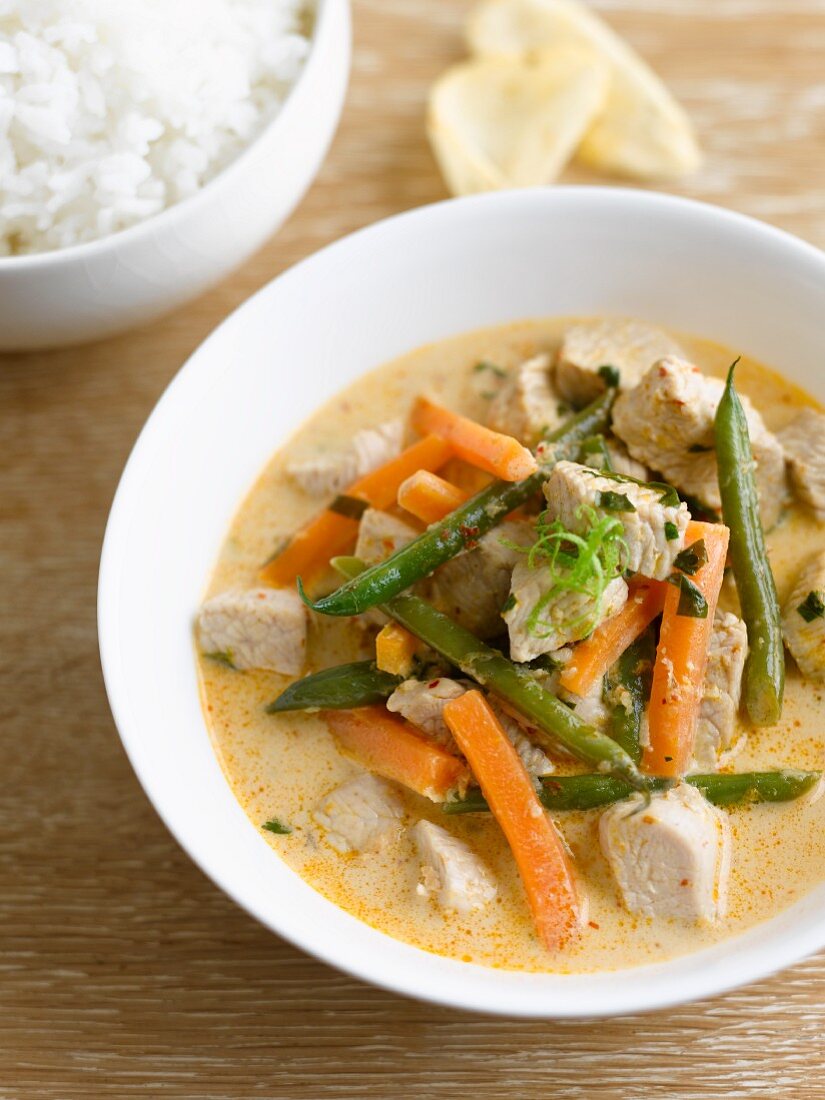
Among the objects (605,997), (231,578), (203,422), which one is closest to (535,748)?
(605,997)

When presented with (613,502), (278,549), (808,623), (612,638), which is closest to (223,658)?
(278,549)

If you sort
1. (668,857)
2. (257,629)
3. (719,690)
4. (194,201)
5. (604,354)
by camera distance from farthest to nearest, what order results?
1. (604,354)
2. (194,201)
3. (257,629)
4. (719,690)
5. (668,857)

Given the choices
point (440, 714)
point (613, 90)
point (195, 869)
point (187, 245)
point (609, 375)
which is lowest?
point (195, 869)

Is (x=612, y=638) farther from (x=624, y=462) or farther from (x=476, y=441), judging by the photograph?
(x=476, y=441)

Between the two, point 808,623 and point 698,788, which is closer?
point 698,788

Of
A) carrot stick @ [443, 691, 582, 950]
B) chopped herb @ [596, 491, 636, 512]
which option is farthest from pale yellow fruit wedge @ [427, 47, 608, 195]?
carrot stick @ [443, 691, 582, 950]

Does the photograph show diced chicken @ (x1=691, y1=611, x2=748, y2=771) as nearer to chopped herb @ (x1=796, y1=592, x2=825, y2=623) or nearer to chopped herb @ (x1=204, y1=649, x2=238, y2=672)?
chopped herb @ (x1=796, y1=592, x2=825, y2=623)

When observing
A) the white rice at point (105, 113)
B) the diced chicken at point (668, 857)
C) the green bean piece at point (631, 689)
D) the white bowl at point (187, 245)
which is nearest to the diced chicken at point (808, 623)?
the green bean piece at point (631, 689)

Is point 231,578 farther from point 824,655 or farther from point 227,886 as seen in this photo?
point 824,655
